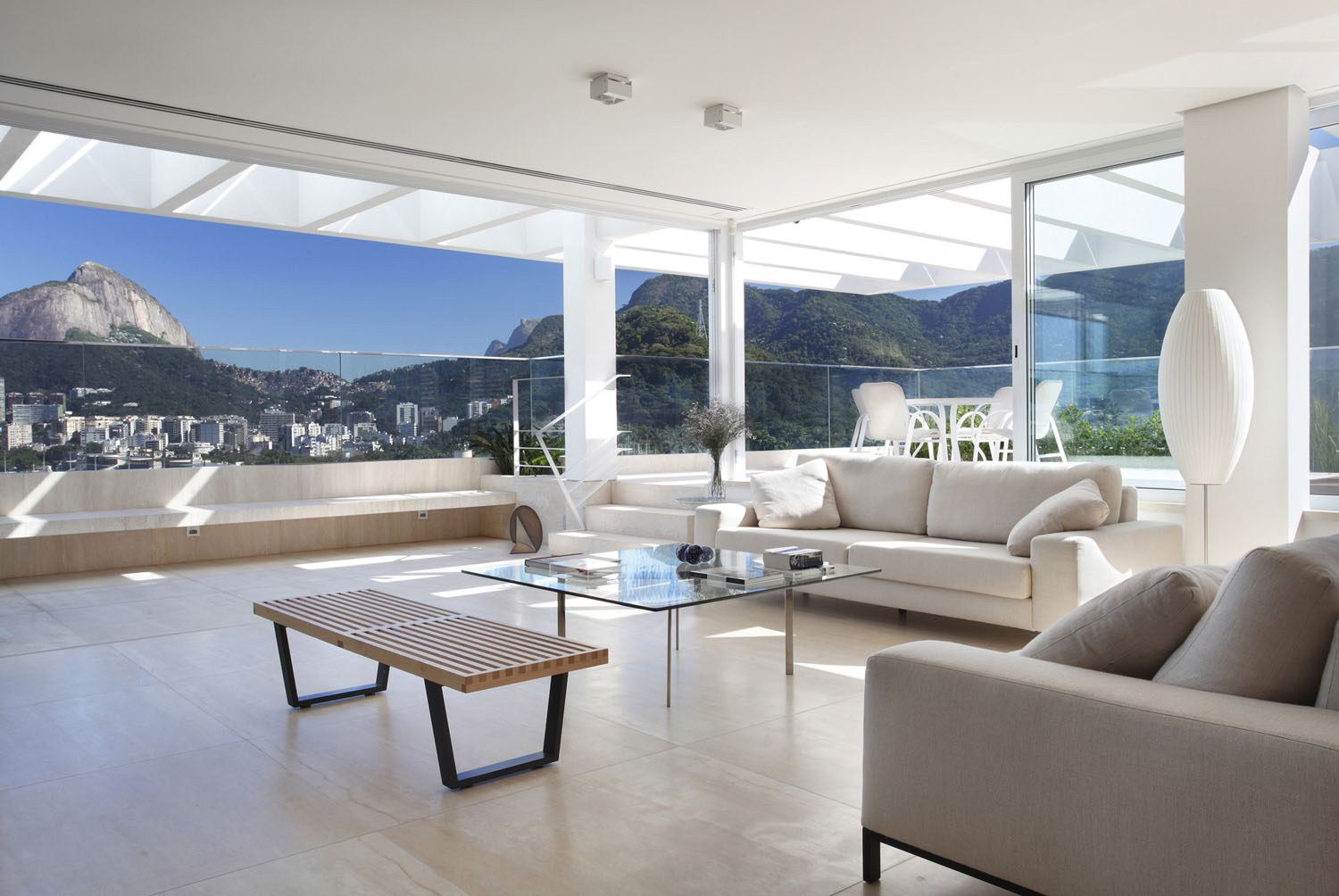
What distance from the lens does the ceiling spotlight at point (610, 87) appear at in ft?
13.8

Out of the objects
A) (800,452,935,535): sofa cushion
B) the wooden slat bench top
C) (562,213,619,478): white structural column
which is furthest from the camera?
(562,213,619,478): white structural column

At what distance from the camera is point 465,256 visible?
14.1m

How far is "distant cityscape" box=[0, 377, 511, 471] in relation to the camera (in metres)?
6.70

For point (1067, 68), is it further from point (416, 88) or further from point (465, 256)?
point (465, 256)

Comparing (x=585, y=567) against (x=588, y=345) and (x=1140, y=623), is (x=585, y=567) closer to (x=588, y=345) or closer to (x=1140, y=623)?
(x=1140, y=623)

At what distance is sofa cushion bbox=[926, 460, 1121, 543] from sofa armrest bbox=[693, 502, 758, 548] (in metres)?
1.01

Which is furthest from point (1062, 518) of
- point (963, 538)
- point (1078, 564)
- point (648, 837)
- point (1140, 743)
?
point (1140, 743)

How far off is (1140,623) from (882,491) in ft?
12.0

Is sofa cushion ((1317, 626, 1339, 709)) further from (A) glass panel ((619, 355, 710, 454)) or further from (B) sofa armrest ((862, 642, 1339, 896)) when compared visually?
(A) glass panel ((619, 355, 710, 454))

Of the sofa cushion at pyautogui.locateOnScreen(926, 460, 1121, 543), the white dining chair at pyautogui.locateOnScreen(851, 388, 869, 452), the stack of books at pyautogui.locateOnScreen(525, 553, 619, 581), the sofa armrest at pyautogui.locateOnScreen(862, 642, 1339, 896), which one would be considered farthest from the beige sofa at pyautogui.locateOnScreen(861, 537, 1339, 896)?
the white dining chair at pyautogui.locateOnScreen(851, 388, 869, 452)

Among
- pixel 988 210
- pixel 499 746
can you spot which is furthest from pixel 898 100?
pixel 988 210

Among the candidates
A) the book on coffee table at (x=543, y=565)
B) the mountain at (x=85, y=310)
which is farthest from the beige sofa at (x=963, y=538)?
the mountain at (x=85, y=310)

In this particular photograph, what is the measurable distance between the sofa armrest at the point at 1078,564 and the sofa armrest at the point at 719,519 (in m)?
1.80

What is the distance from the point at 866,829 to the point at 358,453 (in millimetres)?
6999
